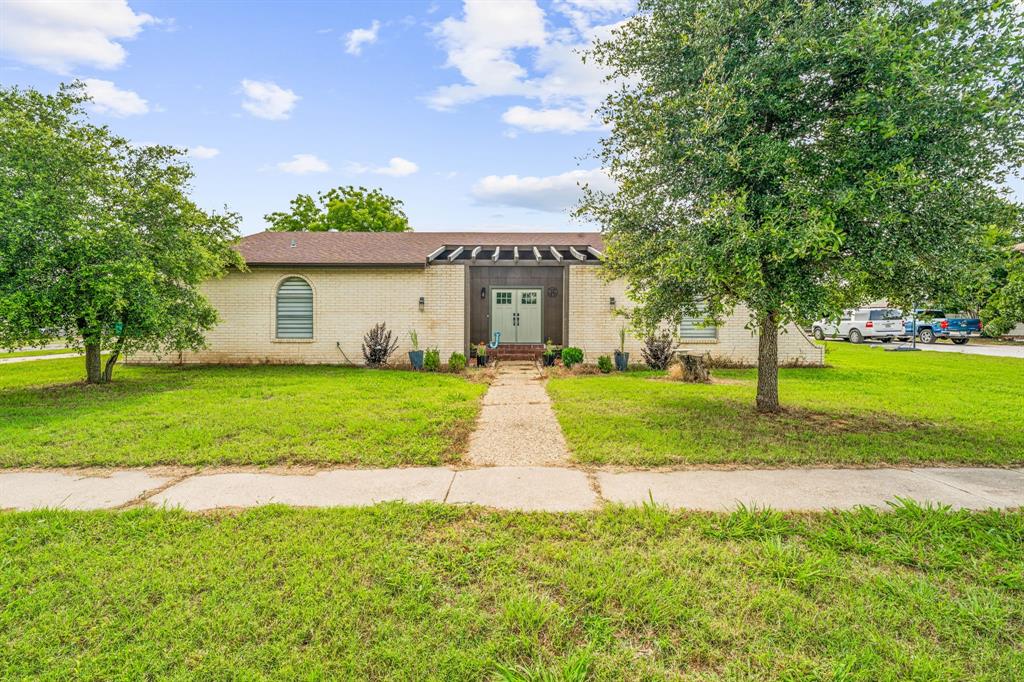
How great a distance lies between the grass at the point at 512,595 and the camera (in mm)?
2031

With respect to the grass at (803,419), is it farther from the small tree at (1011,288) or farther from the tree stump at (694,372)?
the small tree at (1011,288)

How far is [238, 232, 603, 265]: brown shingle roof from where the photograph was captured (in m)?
12.9

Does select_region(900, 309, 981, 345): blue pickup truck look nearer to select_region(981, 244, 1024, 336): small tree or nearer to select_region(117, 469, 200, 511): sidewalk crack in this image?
select_region(981, 244, 1024, 336): small tree

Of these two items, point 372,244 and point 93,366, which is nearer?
point 93,366

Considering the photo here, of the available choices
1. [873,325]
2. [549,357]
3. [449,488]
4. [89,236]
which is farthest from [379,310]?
[873,325]

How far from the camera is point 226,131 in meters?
12.7

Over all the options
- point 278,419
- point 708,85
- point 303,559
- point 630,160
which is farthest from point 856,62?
point 278,419

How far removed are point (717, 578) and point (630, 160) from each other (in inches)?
227

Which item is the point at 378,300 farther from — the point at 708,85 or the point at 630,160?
the point at 708,85

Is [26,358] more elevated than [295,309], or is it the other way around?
[295,309]

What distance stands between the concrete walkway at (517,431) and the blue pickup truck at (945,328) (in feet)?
76.3

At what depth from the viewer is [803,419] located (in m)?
6.69

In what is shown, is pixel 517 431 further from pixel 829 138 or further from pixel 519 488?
pixel 829 138

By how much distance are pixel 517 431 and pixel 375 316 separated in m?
8.24
